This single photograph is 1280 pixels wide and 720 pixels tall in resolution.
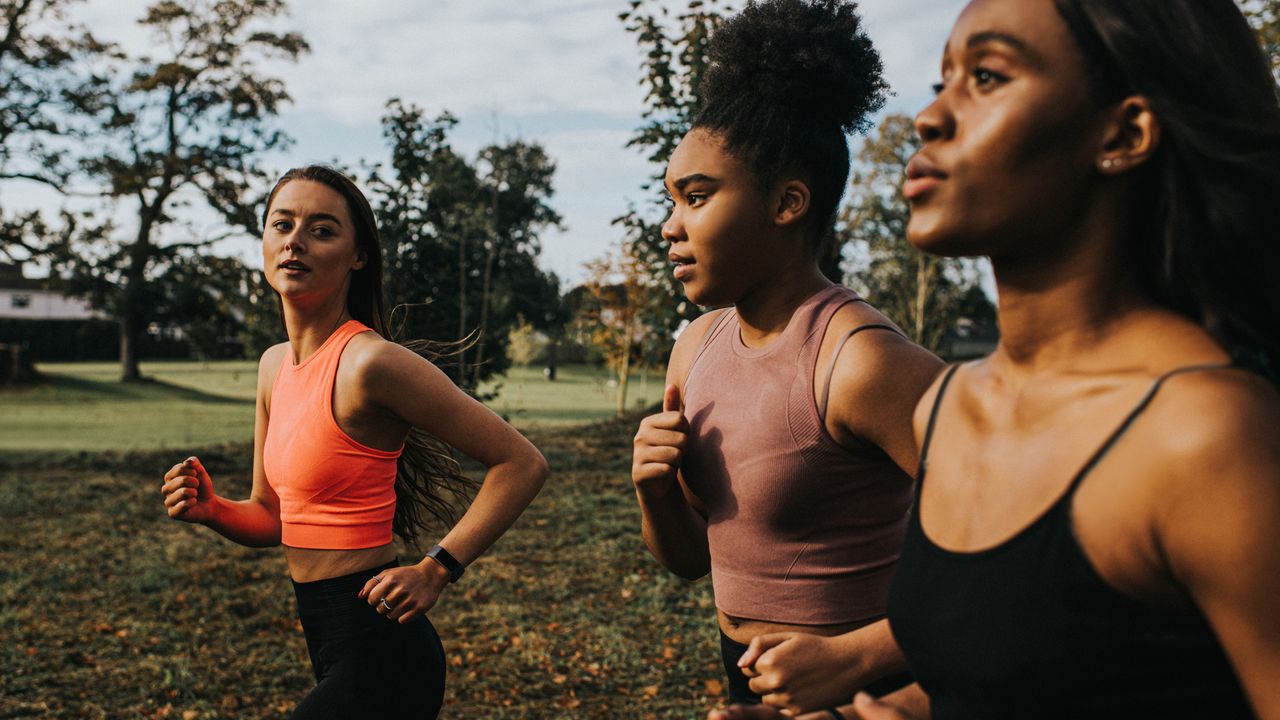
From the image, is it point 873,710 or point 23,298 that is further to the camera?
point 23,298

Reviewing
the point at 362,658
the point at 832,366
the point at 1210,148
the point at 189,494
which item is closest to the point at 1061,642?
the point at 1210,148

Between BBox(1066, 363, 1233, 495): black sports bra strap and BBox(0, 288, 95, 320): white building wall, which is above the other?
BBox(1066, 363, 1233, 495): black sports bra strap

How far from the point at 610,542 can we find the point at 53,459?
10446 millimetres

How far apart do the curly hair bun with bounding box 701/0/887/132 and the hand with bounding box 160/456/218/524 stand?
1995 mm

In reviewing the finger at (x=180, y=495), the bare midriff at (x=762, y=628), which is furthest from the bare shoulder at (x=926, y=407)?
the finger at (x=180, y=495)

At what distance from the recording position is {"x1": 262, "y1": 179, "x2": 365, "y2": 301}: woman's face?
288cm

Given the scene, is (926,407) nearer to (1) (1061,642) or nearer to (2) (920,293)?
(1) (1061,642)

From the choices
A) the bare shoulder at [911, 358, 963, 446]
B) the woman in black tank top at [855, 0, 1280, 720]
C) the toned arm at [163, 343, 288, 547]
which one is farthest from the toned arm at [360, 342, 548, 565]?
the woman in black tank top at [855, 0, 1280, 720]

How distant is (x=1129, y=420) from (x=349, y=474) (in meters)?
2.14

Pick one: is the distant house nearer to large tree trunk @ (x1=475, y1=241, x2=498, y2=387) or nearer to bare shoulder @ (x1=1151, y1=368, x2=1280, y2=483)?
large tree trunk @ (x1=475, y1=241, x2=498, y2=387)

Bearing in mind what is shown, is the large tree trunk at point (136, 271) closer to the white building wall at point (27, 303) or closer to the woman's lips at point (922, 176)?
the woman's lips at point (922, 176)

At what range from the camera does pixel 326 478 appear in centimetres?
271

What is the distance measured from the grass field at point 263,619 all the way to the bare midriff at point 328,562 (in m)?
2.78

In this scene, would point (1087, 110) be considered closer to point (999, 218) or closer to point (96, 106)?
point (999, 218)
